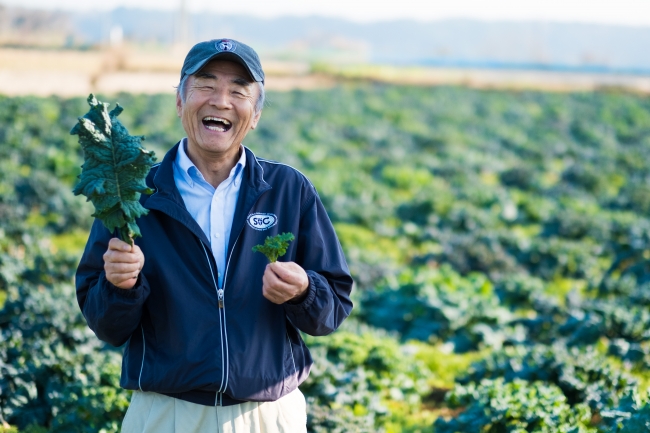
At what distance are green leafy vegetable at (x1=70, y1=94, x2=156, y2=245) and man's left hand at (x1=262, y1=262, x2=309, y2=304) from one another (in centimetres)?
46

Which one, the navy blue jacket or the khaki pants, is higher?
the navy blue jacket

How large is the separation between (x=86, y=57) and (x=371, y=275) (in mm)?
33905

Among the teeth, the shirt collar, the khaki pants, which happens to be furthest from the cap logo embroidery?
the khaki pants

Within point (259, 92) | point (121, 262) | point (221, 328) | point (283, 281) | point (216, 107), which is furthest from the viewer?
point (259, 92)

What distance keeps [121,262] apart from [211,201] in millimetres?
497

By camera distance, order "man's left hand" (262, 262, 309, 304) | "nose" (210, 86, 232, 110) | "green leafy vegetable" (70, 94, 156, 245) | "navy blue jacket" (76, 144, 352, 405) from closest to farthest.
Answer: "green leafy vegetable" (70, 94, 156, 245), "man's left hand" (262, 262, 309, 304), "navy blue jacket" (76, 144, 352, 405), "nose" (210, 86, 232, 110)

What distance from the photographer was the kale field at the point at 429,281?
4.95 metres

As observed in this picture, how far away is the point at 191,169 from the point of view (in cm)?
283

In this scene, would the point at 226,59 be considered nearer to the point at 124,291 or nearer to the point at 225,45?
the point at 225,45

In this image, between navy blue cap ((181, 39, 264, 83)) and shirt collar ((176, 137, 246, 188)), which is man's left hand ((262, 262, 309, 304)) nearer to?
shirt collar ((176, 137, 246, 188))

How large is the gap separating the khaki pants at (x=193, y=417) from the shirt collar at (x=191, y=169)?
0.81 metres

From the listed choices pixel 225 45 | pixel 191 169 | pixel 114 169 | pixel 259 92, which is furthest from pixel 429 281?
pixel 114 169

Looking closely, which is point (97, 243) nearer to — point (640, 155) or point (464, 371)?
point (464, 371)

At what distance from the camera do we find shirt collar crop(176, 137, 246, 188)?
2.82 metres
